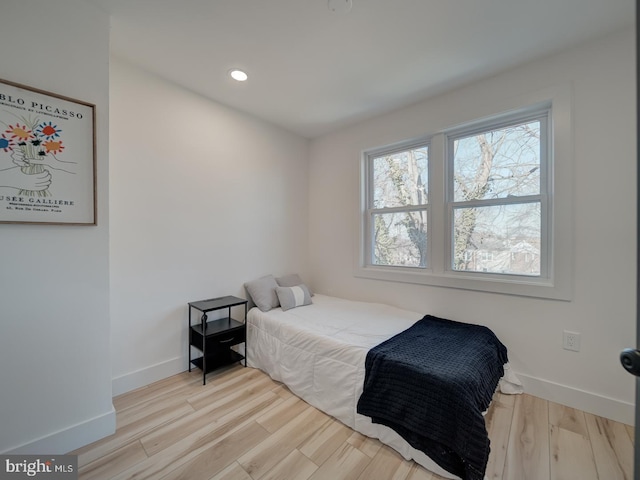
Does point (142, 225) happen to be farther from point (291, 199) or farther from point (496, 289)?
point (496, 289)

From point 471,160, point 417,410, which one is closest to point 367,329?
point 417,410

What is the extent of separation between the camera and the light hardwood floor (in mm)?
1369

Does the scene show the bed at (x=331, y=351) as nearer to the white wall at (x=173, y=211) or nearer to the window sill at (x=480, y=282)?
the window sill at (x=480, y=282)

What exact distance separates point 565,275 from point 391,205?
155 cm

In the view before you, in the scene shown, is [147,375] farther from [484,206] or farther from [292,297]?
[484,206]

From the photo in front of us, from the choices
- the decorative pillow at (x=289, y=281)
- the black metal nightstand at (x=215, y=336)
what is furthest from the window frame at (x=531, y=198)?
the black metal nightstand at (x=215, y=336)

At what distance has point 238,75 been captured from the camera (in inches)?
85.3

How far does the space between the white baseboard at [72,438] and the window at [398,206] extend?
8.30 ft

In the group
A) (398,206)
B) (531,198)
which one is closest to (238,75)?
(398,206)

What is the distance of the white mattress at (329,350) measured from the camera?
171 centimetres

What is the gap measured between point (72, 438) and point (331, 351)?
1556mm

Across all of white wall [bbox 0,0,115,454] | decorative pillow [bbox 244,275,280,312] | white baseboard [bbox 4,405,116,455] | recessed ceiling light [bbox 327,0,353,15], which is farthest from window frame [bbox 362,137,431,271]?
white baseboard [bbox 4,405,116,455]

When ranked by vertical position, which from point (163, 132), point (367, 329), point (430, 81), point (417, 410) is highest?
point (430, 81)

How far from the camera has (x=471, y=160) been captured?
240cm
